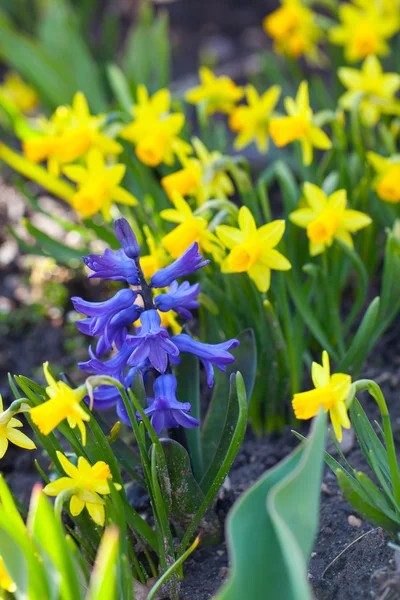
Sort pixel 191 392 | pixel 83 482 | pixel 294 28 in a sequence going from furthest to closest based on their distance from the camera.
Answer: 1. pixel 294 28
2. pixel 191 392
3. pixel 83 482

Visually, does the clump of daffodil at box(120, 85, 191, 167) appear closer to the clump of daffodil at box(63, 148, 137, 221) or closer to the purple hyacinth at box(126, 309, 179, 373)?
the clump of daffodil at box(63, 148, 137, 221)

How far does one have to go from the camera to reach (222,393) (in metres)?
1.68

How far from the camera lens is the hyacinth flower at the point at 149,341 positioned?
1.36 meters

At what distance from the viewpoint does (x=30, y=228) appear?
2461 millimetres

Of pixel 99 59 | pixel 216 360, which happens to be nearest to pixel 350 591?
pixel 216 360

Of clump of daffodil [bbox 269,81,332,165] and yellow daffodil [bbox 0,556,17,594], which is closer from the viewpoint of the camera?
yellow daffodil [bbox 0,556,17,594]

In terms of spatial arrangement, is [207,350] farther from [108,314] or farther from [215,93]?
[215,93]

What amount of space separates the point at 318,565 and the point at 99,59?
329 centimetres

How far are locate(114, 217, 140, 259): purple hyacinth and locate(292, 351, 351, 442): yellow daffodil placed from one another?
434 mm

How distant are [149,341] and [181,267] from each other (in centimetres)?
18

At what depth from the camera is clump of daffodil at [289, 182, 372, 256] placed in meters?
1.82

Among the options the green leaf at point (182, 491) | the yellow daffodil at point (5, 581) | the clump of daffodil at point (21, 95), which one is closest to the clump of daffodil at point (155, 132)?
the green leaf at point (182, 491)

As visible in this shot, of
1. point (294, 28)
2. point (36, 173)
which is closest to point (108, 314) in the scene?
point (36, 173)

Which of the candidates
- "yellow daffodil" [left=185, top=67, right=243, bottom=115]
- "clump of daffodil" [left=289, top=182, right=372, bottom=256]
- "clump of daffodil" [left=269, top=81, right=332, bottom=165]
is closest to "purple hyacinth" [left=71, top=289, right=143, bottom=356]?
"clump of daffodil" [left=289, top=182, right=372, bottom=256]
